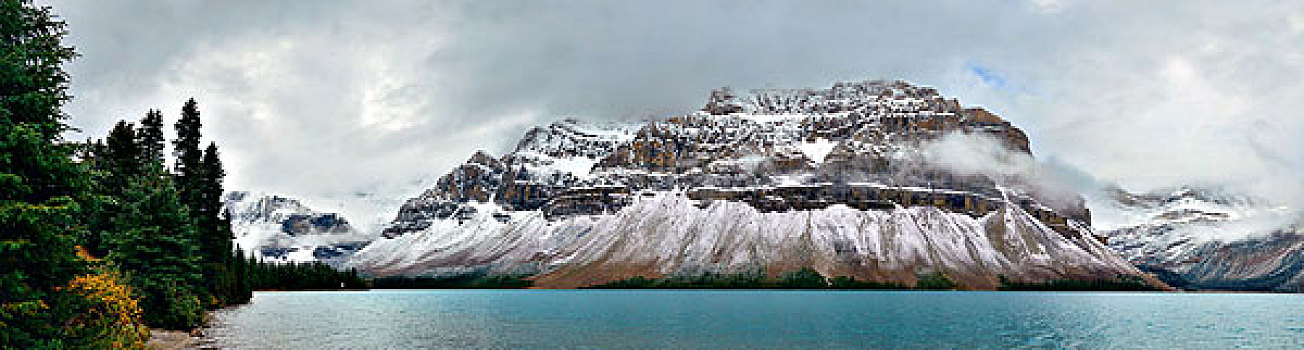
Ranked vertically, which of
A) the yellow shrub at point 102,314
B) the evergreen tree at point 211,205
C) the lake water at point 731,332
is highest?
the evergreen tree at point 211,205

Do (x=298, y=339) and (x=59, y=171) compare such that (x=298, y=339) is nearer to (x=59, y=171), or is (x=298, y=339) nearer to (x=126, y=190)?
(x=126, y=190)

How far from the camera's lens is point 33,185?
31.9 metres

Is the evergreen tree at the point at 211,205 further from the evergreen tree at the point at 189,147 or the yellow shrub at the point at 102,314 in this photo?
the yellow shrub at the point at 102,314

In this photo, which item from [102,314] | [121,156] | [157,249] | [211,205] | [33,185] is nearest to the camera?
[33,185]

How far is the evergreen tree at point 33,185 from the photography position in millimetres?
29792

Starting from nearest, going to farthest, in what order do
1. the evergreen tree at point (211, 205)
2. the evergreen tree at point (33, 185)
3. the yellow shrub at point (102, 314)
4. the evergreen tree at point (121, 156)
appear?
the evergreen tree at point (33, 185)
the yellow shrub at point (102, 314)
the evergreen tree at point (121, 156)
the evergreen tree at point (211, 205)

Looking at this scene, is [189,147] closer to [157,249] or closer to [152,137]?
[152,137]

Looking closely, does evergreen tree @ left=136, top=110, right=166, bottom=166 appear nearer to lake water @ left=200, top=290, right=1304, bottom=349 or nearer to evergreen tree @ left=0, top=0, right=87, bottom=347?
lake water @ left=200, top=290, right=1304, bottom=349

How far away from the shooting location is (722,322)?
111062 mm

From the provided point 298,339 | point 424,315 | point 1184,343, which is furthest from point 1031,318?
point 298,339

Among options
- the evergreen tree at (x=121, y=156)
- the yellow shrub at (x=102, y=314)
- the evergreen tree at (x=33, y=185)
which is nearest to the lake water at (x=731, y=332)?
the evergreen tree at (x=121, y=156)

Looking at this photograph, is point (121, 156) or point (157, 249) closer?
point (157, 249)

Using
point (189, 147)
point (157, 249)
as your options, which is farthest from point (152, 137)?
point (157, 249)

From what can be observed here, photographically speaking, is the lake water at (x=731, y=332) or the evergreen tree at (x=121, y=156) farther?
the evergreen tree at (x=121, y=156)
